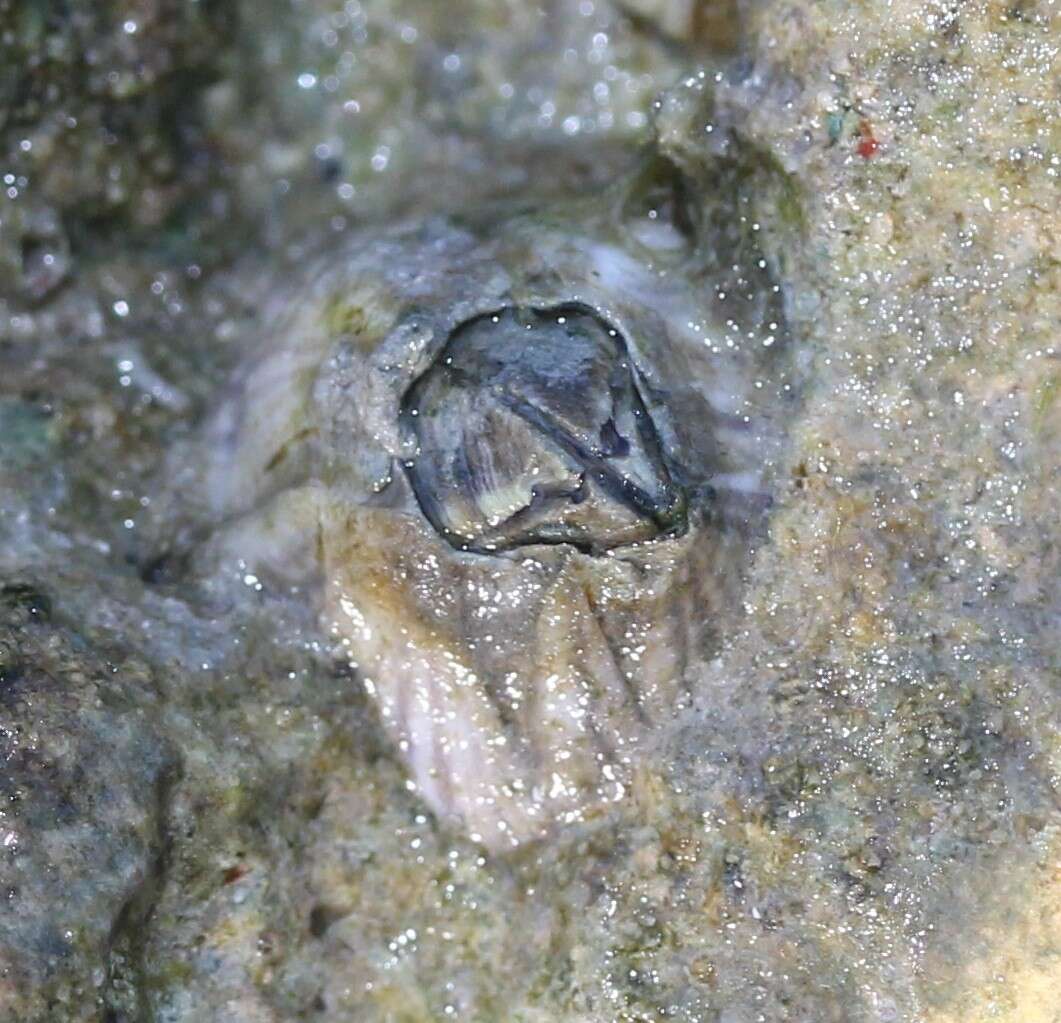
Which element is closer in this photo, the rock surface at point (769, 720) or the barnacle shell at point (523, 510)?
the rock surface at point (769, 720)

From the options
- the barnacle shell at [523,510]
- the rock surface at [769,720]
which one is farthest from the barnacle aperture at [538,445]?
the rock surface at [769,720]

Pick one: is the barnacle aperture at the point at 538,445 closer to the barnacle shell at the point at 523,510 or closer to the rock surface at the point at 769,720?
the barnacle shell at the point at 523,510

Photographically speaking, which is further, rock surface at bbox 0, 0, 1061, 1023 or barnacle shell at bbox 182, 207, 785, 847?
barnacle shell at bbox 182, 207, 785, 847

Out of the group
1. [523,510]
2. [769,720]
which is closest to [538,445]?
[523,510]

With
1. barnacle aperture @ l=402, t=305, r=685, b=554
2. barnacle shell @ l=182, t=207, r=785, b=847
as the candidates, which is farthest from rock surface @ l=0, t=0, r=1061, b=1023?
barnacle aperture @ l=402, t=305, r=685, b=554

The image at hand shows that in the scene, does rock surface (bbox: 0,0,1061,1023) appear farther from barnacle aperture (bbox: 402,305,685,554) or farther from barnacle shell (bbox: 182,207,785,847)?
barnacle aperture (bbox: 402,305,685,554)
